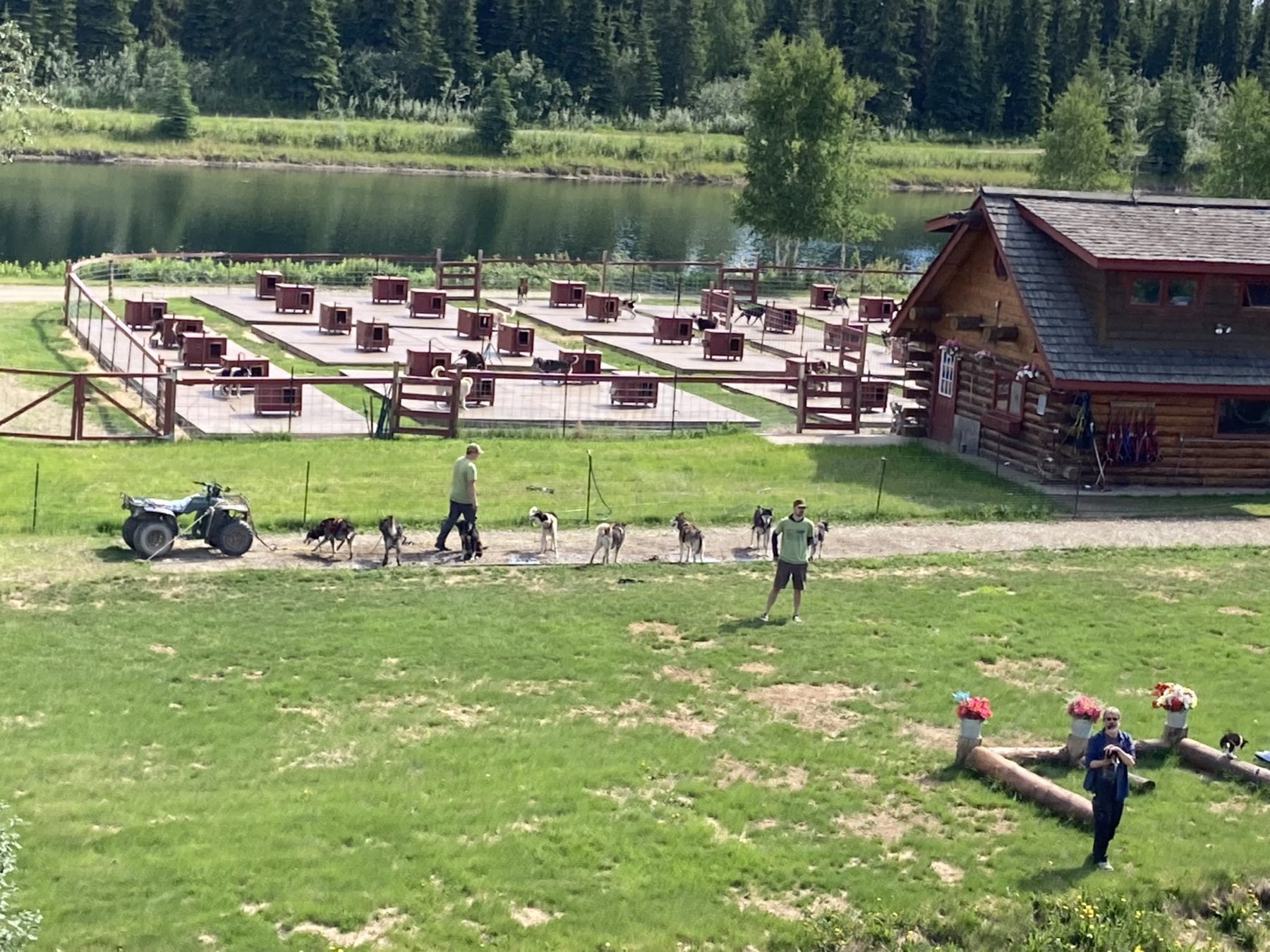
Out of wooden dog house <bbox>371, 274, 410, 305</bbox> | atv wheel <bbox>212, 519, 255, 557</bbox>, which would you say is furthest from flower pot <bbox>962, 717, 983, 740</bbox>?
wooden dog house <bbox>371, 274, 410, 305</bbox>

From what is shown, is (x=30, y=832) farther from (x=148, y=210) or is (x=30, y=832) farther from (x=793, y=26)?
(x=793, y=26)

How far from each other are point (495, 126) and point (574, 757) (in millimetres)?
121246

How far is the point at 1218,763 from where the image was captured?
18.8m

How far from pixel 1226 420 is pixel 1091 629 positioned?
13.0 m

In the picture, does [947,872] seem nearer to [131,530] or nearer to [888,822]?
[888,822]

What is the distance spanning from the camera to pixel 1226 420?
117 feet

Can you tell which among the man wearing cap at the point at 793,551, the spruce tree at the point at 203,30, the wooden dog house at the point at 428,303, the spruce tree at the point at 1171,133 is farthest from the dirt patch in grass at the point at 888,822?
the spruce tree at the point at 203,30

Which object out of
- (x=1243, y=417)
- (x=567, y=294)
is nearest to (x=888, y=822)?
(x=1243, y=417)

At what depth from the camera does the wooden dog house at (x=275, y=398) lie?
125 feet

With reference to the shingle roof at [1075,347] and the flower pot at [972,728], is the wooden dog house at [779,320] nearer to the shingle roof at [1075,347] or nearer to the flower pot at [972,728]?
the shingle roof at [1075,347]

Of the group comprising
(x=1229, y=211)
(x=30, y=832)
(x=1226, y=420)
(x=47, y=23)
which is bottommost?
(x=30, y=832)

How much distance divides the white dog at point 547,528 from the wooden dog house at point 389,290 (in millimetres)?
33430

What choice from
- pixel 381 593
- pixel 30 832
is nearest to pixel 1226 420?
pixel 381 593

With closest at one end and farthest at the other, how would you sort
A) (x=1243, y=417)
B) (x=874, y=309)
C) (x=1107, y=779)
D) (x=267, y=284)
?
1. (x=1107, y=779)
2. (x=1243, y=417)
3. (x=267, y=284)
4. (x=874, y=309)
